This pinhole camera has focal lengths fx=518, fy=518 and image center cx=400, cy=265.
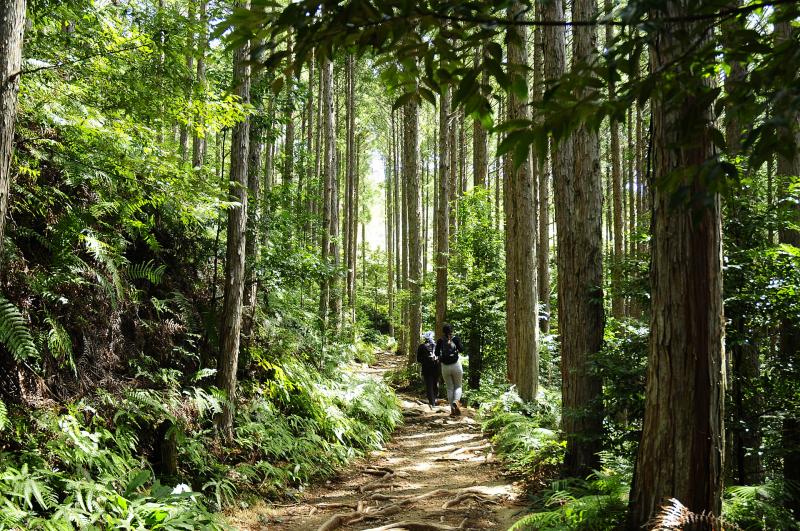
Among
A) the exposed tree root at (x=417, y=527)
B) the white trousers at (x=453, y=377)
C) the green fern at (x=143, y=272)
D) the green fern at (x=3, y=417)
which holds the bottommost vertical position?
the exposed tree root at (x=417, y=527)

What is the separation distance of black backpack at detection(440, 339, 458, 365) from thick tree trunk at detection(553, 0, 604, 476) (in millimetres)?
4669

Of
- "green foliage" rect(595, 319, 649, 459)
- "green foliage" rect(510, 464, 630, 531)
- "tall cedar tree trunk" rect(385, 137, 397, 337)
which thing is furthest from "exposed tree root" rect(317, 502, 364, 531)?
"tall cedar tree trunk" rect(385, 137, 397, 337)

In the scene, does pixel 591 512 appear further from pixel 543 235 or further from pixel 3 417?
pixel 543 235

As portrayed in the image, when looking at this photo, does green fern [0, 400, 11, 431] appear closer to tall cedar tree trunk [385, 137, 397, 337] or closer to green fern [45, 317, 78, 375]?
green fern [45, 317, 78, 375]

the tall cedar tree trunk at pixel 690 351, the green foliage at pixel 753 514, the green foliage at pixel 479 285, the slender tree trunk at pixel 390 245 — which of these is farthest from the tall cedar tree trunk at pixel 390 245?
the tall cedar tree trunk at pixel 690 351

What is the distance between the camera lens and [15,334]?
13.2 feet

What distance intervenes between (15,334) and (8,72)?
1.97 m

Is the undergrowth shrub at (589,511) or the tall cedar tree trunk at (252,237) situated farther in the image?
the tall cedar tree trunk at (252,237)

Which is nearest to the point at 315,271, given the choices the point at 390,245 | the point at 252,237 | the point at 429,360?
the point at 252,237

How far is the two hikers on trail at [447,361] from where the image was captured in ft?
34.4

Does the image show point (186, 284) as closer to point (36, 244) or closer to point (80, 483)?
point (36, 244)

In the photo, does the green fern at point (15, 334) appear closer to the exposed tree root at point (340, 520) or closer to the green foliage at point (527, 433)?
the exposed tree root at point (340, 520)

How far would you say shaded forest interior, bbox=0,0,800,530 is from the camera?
5.60ft

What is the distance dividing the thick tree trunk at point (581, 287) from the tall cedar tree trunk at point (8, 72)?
487 centimetres
